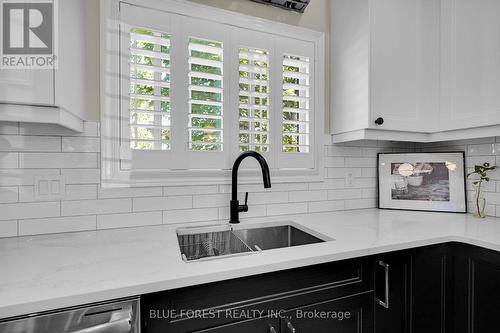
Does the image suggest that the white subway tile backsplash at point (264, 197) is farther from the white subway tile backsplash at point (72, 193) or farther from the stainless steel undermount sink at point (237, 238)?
the white subway tile backsplash at point (72, 193)

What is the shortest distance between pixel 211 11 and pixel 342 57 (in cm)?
86

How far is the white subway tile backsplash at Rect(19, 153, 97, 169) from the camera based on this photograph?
1.19 metres

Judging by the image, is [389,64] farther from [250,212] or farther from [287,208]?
[250,212]

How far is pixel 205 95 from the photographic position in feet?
4.93

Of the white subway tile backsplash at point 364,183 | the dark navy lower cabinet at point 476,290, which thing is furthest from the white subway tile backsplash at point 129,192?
the dark navy lower cabinet at point 476,290

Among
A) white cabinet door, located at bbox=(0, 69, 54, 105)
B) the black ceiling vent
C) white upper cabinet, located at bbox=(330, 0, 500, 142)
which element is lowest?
white cabinet door, located at bbox=(0, 69, 54, 105)

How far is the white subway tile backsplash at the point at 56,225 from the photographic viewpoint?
1.20m

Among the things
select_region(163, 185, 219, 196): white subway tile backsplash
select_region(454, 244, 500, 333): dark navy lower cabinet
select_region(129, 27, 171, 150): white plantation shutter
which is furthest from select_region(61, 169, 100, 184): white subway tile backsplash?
select_region(454, 244, 500, 333): dark navy lower cabinet

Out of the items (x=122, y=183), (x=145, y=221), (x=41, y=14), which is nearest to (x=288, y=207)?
(x=145, y=221)

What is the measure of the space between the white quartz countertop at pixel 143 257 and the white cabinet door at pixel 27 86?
0.54 m

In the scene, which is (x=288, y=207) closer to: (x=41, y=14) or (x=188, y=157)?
(x=188, y=157)

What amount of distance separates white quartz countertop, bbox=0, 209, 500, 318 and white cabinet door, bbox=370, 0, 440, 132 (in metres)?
0.62

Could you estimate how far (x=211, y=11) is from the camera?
1505 mm

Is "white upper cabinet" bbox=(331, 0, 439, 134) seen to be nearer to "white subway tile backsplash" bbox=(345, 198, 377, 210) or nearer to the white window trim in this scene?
the white window trim
